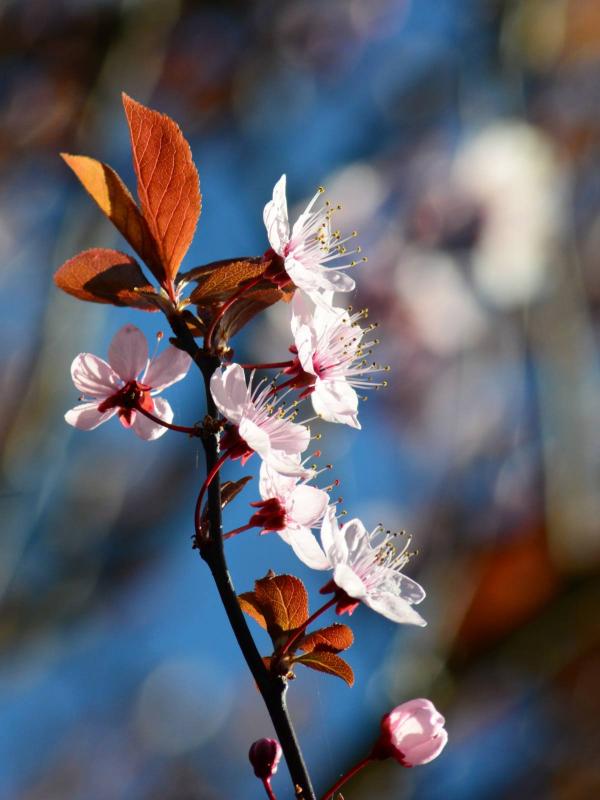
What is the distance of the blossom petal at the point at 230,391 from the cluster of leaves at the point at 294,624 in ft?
0.39

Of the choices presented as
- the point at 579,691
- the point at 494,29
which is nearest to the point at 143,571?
the point at 579,691

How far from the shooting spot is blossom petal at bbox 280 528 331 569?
1.93 feet

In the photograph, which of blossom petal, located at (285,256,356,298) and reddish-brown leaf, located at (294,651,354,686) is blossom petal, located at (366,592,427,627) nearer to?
reddish-brown leaf, located at (294,651,354,686)

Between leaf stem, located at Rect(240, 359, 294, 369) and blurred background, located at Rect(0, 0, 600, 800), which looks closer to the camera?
leaf stem, located at Rect(240, 359, 294, 369)

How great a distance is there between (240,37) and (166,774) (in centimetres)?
238

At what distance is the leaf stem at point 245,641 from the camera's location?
1.63 feet

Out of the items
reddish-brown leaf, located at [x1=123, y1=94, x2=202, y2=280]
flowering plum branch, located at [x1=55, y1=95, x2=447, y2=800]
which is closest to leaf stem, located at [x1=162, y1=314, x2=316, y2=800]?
flowering plum branch, located at [x1=55, y1=95, x2=447, y2=800]

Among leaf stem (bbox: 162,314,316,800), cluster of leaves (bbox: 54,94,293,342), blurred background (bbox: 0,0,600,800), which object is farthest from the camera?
blurred background (bbox: 0,0,600,800)

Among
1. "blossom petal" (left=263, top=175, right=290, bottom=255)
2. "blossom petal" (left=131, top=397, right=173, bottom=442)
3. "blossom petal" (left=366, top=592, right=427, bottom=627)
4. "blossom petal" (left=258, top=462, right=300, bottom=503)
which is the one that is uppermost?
"blossom petal" (left=263, top=175, right=290, bottom=255)

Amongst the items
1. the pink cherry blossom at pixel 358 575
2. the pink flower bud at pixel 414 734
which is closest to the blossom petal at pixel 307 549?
the pink cherry blossom at pixel 358 575

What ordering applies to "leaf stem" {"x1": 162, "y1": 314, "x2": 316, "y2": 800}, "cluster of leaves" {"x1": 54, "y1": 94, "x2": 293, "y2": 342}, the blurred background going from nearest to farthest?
"leaf stem" {"x1": 162, "y1": 314, "x2": 316, "y2": 800} < "cluster of leaves" {"x1": 54, "y1": 94, "x2": 293, "y2": 342} < the blurred background

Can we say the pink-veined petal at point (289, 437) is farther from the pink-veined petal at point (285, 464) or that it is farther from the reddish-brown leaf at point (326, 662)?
the reddish-brown leaf at point (326, 662)

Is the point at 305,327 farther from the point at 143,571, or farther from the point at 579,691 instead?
the point at 579,691

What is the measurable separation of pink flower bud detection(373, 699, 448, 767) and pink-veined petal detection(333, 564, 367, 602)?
9cm
